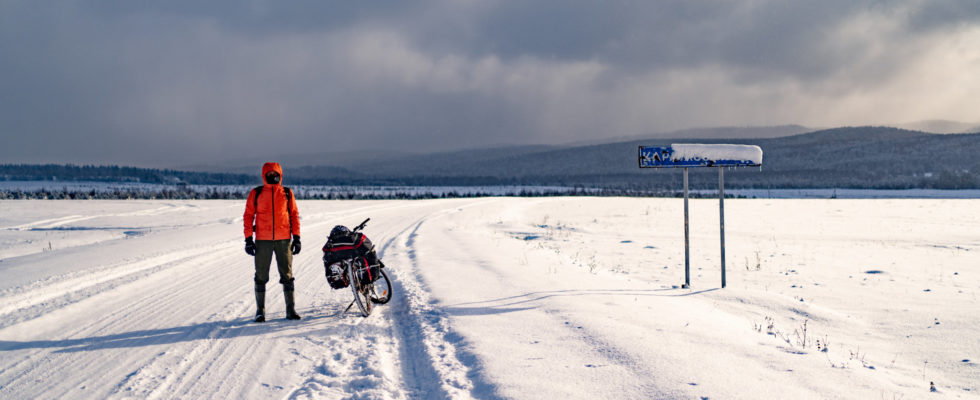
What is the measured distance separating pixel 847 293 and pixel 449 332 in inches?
293

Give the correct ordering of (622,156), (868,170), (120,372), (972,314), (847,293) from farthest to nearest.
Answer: (622,156) → (868,170) → (847,293) → (972,314) → (120,372)

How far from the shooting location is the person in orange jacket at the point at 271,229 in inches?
253

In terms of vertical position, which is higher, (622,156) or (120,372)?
(622,156)

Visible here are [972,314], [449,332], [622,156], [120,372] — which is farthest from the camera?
[622,156]

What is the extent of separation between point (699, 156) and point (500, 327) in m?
4.66

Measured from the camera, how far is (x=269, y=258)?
21.7 feet

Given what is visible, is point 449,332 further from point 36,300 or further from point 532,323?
point 36,300

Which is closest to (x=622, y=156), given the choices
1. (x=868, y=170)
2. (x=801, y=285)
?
(x=868, y=170)

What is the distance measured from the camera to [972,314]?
24.5ft

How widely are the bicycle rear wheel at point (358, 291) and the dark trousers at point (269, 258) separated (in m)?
0.72

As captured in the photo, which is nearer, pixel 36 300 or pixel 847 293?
pixel 36 300

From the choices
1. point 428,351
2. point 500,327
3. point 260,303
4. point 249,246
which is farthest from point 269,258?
point 500,327

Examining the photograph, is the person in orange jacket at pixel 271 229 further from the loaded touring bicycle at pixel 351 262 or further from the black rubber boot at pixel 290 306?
the loaded touring bicycle at pixel 351 262

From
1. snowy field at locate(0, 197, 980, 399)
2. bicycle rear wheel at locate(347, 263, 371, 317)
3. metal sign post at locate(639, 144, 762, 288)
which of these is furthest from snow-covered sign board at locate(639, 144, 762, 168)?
bicycle rear wheel at locate(347, 263, 371, 317)
